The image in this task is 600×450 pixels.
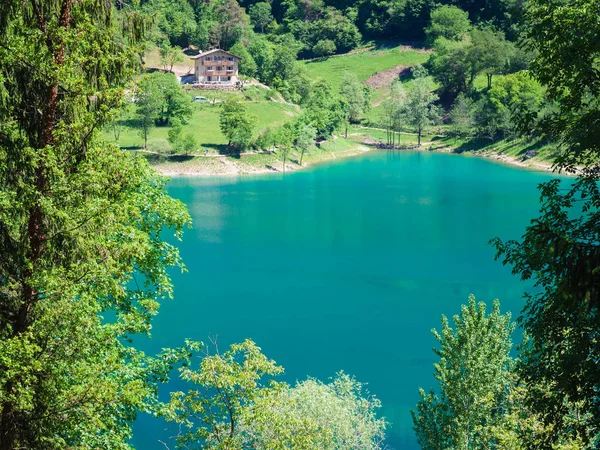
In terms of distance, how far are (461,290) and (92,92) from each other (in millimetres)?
34120

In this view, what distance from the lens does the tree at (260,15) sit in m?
162

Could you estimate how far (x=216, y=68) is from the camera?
109938 mm

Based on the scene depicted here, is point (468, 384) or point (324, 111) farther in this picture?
point (324, 111)

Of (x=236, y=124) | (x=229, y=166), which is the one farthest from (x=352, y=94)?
(x=229, y=166)

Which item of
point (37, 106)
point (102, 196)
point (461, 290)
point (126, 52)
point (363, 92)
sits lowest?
point (461, 290)

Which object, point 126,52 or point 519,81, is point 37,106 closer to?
point 126,52

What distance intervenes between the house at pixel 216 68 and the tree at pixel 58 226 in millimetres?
101818

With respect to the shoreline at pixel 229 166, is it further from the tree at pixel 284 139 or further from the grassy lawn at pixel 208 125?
the grassy lawn at pixel 208 125

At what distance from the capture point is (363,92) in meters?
124

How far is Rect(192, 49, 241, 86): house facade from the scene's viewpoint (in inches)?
4296

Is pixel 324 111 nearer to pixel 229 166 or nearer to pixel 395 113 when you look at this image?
pixel 395 113

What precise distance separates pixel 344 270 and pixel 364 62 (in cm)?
10583

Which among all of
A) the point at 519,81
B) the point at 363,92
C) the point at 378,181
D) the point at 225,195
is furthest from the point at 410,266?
the point at 363,92

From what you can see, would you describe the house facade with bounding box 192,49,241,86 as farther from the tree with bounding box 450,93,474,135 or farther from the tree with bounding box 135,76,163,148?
the tree with bounding box 450,93,474,135
